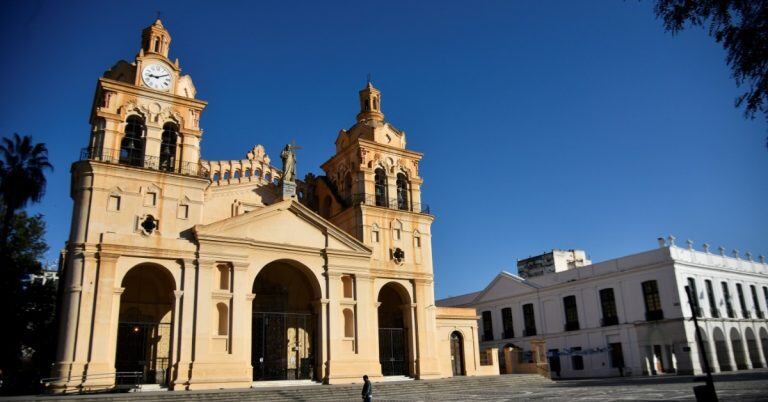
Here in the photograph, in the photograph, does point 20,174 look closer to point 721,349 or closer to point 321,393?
point 321,393

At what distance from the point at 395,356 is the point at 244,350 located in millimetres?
9370

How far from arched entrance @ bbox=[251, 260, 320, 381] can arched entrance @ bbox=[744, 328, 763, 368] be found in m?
34.2

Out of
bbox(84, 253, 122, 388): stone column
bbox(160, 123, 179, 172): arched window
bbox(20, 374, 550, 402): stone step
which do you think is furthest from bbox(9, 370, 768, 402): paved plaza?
bbox(160, 123, 179, 172): arched window

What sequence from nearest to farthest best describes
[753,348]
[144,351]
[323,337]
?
[144,351]
[323,337]
[753,348]

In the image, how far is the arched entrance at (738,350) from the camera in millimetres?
41338

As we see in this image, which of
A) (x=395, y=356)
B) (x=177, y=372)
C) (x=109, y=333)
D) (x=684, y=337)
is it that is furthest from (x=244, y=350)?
(x=684, y=337)

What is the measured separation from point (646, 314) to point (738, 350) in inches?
352

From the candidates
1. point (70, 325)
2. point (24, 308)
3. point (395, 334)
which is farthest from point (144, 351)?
point (395, 334)

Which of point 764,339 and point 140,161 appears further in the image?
point 764,339

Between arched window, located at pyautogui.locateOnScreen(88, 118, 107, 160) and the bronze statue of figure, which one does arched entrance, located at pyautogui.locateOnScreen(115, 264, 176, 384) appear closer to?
arched window, located at pyautogui.locateOnScreen(88, 118, 107, 160)

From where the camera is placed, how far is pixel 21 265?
102 ft

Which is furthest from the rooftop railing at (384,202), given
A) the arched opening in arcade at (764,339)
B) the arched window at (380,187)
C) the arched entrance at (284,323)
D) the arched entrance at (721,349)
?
the arched opening in arcade at (764,339)

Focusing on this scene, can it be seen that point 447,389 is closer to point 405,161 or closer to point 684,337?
point 405,161

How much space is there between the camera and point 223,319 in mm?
24938
